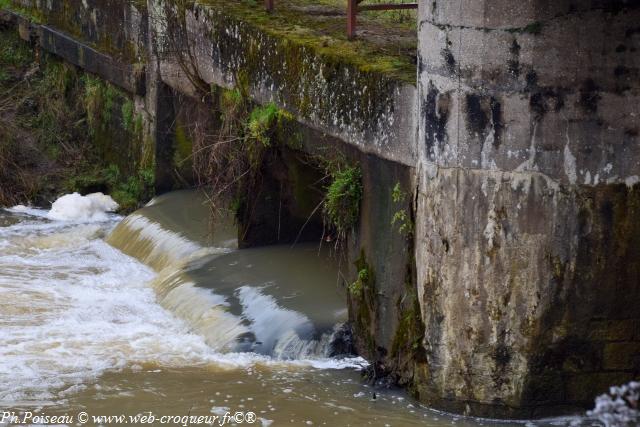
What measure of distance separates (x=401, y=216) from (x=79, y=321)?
2985 millimetres

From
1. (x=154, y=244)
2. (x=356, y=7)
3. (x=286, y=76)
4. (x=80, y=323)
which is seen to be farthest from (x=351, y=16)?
(x=154, y=244)

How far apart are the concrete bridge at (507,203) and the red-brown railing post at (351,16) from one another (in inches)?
21.4

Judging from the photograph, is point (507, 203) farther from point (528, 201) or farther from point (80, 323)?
point (80, 323)

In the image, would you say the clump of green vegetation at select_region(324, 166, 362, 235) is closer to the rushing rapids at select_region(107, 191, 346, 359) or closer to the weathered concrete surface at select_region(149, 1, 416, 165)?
the weathered concrete surface at select_region(149, 1, 416, 165)

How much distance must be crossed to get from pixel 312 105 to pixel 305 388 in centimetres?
205

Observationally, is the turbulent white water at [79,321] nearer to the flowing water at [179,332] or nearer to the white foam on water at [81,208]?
the flowing water at [179,332]

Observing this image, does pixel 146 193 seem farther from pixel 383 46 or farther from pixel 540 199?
pixel 540 199

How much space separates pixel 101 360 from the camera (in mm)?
7793

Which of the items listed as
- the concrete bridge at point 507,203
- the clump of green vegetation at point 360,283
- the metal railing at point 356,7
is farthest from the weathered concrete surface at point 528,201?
the metal railing at point 356,7

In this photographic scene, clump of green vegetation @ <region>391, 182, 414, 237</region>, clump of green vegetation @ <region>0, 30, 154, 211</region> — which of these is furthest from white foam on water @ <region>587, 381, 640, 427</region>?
clump of green vegetation @ <region>0, 30, 154, 211</region>

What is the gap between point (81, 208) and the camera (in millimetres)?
12180

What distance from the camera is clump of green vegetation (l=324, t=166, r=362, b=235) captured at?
7457 millimetres

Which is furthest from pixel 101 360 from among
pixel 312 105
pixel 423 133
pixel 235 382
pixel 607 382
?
pixel 607 382

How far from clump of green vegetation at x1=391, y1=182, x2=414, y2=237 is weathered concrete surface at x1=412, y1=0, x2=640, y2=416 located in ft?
0.60
